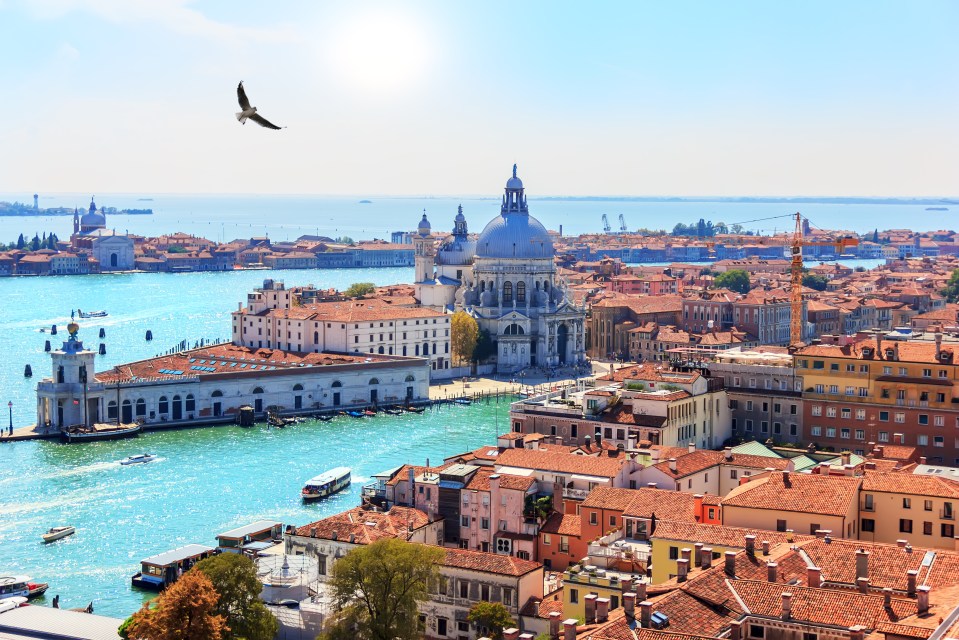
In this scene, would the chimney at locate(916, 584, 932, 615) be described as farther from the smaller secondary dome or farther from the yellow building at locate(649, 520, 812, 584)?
the smaller secondary dome

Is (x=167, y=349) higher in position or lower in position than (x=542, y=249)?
lower

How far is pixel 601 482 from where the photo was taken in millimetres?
19906

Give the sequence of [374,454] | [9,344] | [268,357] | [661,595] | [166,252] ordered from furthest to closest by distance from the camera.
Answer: [166,252] < [9,344] < [268,357] < [374,454] < [661,595]

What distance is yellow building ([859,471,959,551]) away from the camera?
→ 18094mm

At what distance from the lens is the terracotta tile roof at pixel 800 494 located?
17.6 m

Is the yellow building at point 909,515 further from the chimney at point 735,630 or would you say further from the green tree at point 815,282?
the green tree at point 815,282

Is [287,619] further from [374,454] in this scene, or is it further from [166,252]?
[166,252]

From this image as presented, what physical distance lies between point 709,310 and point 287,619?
40.9m

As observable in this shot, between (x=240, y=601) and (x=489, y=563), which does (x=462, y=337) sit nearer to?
(x=489, y=563)

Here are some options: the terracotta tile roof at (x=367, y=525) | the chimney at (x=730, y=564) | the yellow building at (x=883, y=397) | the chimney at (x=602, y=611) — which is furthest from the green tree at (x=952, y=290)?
the chimney at (x=602, y=611)

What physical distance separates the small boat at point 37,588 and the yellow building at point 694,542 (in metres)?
9.22

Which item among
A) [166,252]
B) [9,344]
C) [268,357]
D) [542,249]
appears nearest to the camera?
[268,357]


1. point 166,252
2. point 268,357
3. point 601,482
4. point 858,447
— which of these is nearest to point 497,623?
point 601,482

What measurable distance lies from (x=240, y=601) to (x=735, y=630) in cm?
594
